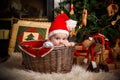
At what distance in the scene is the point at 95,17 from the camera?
269 centimetres

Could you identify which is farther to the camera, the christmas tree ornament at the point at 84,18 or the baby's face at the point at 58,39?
the christmas tree ornament at the point at 84,18

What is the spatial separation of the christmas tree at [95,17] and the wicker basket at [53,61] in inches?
25.3

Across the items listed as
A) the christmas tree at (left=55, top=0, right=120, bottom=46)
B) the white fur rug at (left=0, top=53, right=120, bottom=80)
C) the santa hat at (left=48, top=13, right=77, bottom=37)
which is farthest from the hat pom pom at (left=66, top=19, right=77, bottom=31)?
the christmas tree at (left=55, top=0, right=120, bottom=46)

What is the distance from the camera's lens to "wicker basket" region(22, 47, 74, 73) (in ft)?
6.44

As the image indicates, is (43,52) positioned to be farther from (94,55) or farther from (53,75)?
(94,55)

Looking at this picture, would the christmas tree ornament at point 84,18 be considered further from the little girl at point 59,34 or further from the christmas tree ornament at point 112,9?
the little girl at point 59,34

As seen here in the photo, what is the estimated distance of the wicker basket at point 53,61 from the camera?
196 centimetres

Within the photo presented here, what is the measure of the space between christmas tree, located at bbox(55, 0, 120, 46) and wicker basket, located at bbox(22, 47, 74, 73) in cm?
64

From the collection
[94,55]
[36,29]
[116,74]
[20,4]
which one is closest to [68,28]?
[94,55]

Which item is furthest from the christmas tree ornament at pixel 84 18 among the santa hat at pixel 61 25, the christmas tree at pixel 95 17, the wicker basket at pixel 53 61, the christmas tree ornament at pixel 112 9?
the wicker basket at pixel 53 61

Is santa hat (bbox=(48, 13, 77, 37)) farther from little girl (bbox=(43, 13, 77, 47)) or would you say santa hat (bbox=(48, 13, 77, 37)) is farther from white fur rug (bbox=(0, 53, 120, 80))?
white fur rug (bbox=(0, 53, 120, 80))

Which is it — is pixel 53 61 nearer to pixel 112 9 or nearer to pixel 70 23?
pixel 70 23

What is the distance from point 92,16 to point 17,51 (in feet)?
2.48

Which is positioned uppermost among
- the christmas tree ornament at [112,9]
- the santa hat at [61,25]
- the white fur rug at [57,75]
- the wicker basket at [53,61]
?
the christmas tree ornament at [112,9]
